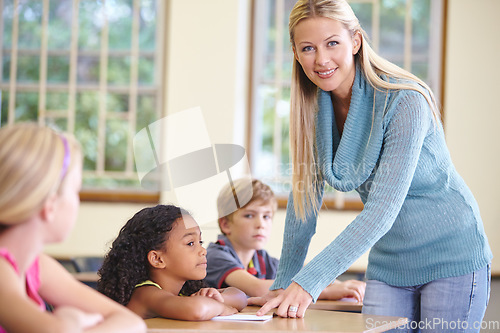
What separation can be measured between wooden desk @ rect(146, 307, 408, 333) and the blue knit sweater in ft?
0.28

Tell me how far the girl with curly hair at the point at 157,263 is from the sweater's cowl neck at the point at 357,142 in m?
0.46

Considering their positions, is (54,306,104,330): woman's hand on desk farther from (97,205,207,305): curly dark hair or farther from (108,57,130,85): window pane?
(108,57,130,85): window pane

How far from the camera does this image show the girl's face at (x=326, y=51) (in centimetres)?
168

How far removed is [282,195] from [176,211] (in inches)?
97.5

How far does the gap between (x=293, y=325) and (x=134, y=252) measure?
0.66 metres

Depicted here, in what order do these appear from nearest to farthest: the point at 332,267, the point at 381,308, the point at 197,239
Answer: the point at 332,267 < the point at 381,308 < the point at 197,239

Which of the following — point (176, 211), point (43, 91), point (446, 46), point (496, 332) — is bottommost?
point (496, 332)

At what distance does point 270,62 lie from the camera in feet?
14.9

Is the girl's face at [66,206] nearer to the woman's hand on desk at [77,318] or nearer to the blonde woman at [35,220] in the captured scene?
the blonde woman at [35,220]

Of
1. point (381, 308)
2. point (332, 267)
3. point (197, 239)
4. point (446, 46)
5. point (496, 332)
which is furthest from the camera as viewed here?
point (446, 46)

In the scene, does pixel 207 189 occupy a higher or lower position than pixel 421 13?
lower

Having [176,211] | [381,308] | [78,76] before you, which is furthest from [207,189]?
[78,76]

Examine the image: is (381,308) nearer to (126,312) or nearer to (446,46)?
(126,312)

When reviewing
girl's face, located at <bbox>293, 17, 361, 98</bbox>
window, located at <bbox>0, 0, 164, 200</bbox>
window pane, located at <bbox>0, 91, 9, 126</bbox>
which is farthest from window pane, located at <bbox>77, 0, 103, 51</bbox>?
girl's face, located at <bbox>293, 17, 361, 98</bbox>
